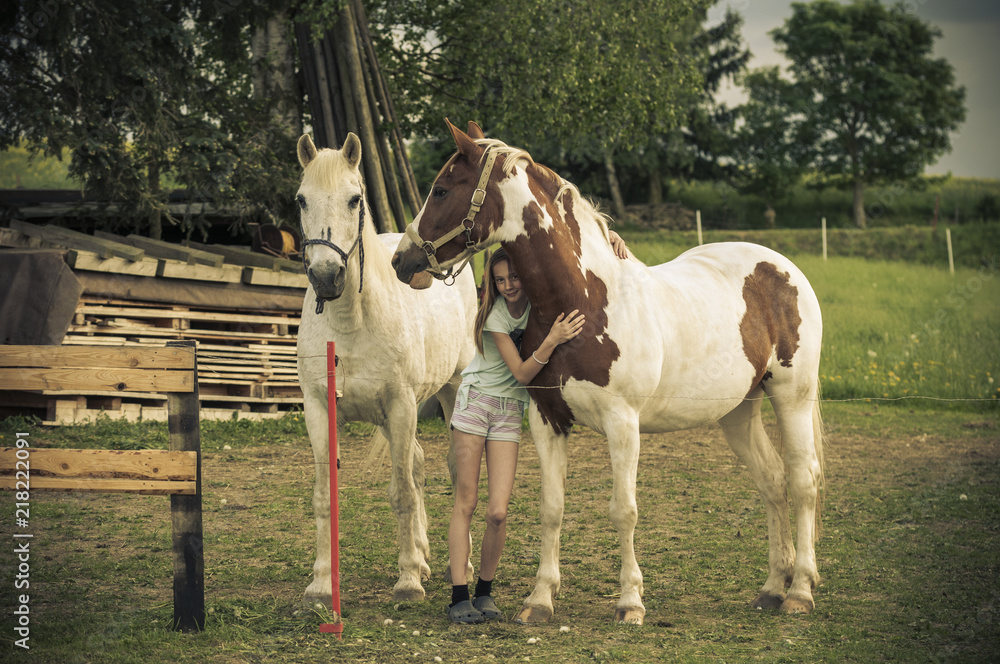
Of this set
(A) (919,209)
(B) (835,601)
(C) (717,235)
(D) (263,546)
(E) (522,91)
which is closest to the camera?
(B) (835,601)

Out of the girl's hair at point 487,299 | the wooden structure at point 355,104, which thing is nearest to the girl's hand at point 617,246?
the girl's hair at point 487,299

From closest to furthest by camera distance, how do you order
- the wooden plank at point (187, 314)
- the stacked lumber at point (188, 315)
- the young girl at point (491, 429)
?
the young girl at point (491, 429), the stacked lumber at point (188, 315), the wooden plank at point (187, 314)

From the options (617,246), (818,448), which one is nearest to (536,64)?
(617,246)

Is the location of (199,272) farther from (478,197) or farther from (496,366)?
(478,197)

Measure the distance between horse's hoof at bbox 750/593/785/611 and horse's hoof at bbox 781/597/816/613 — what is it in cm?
9

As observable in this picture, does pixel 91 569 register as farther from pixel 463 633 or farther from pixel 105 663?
pixel 463 633

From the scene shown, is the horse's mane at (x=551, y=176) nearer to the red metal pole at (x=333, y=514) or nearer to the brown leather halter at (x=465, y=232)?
the brown leather halter at (x=465, y=232)

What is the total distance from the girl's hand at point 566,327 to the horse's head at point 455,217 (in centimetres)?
53

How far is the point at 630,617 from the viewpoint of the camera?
4.19m

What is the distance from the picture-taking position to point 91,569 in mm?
5043

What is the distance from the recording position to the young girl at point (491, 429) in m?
4.23

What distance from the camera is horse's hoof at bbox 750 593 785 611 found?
15.1 ft

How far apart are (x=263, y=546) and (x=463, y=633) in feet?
7.26

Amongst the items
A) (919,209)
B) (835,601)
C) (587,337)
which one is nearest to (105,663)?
(587,337)
